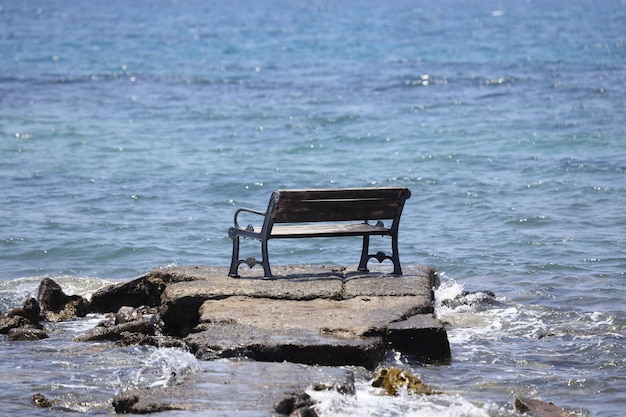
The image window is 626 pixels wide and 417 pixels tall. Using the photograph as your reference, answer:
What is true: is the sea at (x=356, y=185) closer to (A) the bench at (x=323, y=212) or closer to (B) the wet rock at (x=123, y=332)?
(B) the wet rock at (x=123, y=332)

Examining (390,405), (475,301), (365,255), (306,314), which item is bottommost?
(475,301)

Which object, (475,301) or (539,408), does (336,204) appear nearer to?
(475,301)

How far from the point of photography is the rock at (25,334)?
927cm

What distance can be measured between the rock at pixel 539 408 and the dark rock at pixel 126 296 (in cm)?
420

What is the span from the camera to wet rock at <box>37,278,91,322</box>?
10.3 meters

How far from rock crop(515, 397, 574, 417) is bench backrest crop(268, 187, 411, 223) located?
2.88m

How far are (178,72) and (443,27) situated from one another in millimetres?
27003

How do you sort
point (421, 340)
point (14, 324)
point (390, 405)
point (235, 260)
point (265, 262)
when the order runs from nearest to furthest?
1. point (390, 405)
2. point (421, 340)
3. point (14, 324)
4. point (265, 262)
5. point (235, 260)

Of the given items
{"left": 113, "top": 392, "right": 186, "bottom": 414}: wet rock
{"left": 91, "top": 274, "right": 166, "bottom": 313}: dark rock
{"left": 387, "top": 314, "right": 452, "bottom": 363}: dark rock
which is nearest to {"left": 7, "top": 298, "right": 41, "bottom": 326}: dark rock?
{"left": 91, "top": 274, "right": 166, "bottom": 313}: dark rock

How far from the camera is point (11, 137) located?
21766 millimetres

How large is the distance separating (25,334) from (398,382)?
11.5 feet

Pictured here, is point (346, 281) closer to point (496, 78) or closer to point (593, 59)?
point (496, 78)

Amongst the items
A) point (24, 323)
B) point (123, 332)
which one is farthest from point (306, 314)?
point (24, 323)

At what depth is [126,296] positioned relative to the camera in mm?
10492
